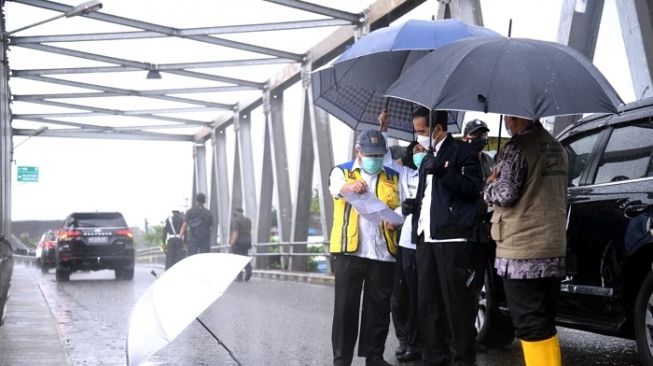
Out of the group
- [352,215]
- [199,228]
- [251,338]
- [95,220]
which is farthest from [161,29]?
[352,215]

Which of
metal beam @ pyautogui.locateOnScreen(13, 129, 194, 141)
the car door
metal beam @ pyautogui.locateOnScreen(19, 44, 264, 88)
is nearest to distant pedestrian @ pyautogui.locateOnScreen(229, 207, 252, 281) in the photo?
metal beam @ pyautogui.locateOnScreen(19, 44, 264, 88)

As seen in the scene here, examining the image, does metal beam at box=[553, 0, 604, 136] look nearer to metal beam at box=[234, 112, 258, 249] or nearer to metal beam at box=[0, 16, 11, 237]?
metal beam at box=[0, 16, 11, 237]

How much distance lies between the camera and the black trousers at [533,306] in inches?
192

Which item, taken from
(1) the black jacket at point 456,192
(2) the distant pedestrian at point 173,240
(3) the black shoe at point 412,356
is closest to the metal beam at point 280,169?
→ (2) the distant pedestrian at point 173,240

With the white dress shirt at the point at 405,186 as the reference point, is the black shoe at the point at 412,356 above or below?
below

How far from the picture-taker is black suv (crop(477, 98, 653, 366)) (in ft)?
18.2

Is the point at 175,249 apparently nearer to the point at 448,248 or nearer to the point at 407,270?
the point at 407,270

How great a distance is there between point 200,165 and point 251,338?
93.0ft

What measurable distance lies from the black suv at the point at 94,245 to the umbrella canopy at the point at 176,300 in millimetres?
17374

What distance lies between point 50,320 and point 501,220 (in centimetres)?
622

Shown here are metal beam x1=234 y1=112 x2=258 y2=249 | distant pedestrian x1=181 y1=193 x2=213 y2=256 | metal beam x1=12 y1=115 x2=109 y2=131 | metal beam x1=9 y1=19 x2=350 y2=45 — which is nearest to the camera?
metal beam x1=9 y1=19 x2=350 y2=45

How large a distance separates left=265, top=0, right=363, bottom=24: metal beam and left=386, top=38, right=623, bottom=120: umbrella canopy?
1174 centimetres

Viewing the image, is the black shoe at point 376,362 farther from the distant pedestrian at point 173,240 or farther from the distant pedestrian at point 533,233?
the distant pedestrian at point 173,240

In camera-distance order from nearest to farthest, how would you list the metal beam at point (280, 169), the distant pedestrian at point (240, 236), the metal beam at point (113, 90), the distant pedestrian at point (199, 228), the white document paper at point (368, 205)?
the white document paper at point (368, 205)
the distant pedestrian at point (199, 228)
the distant pedestrian at point (240, 236)
the metal beam at point (113, 90)
the metal beam at point (280, 169)
